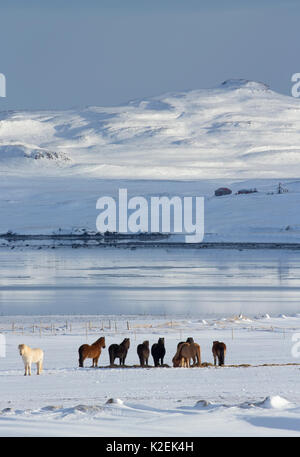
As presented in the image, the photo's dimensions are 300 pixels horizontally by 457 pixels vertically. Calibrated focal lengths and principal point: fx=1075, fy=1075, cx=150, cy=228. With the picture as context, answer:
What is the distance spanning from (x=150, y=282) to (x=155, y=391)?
26.2 metres

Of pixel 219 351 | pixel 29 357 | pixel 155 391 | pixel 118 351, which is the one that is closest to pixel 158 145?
pixel 219 351

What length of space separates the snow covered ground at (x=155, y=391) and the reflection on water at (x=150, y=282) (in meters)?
7.63

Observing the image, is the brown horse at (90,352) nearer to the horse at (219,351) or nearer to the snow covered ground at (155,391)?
the snow covered ground at (155,391)

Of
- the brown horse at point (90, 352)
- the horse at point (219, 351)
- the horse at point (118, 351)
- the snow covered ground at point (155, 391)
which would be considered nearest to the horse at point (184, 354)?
the horse at point (219, 351)

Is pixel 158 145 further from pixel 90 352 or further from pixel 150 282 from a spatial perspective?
pixel 90 352

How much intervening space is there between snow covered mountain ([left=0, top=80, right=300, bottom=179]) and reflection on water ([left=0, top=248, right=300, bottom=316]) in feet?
289

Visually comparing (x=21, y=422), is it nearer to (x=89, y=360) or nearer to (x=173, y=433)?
(x=173, y=433)

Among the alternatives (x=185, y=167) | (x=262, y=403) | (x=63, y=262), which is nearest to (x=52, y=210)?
(x=63, y=262)

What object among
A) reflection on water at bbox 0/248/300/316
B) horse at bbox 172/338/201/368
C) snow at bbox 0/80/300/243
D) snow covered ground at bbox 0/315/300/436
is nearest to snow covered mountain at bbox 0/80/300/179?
snow at bbox 0/80/300/243

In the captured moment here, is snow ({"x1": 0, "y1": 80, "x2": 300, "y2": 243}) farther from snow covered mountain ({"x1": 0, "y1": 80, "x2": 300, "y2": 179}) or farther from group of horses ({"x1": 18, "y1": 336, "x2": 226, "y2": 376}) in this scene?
group of horses ({"x1": 18, "y1": 336, "x2": 226, "y2": 376})

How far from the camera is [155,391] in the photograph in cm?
1255

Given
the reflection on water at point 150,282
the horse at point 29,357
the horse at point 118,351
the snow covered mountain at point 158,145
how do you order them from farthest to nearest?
1. the snow covered mountain at point 158,145
2. the reflection on water at point 150,282
3. the horse at point 118,351
4. the horse at point 29,357

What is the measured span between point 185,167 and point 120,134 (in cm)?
3250

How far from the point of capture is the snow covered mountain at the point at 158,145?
150125 mm
